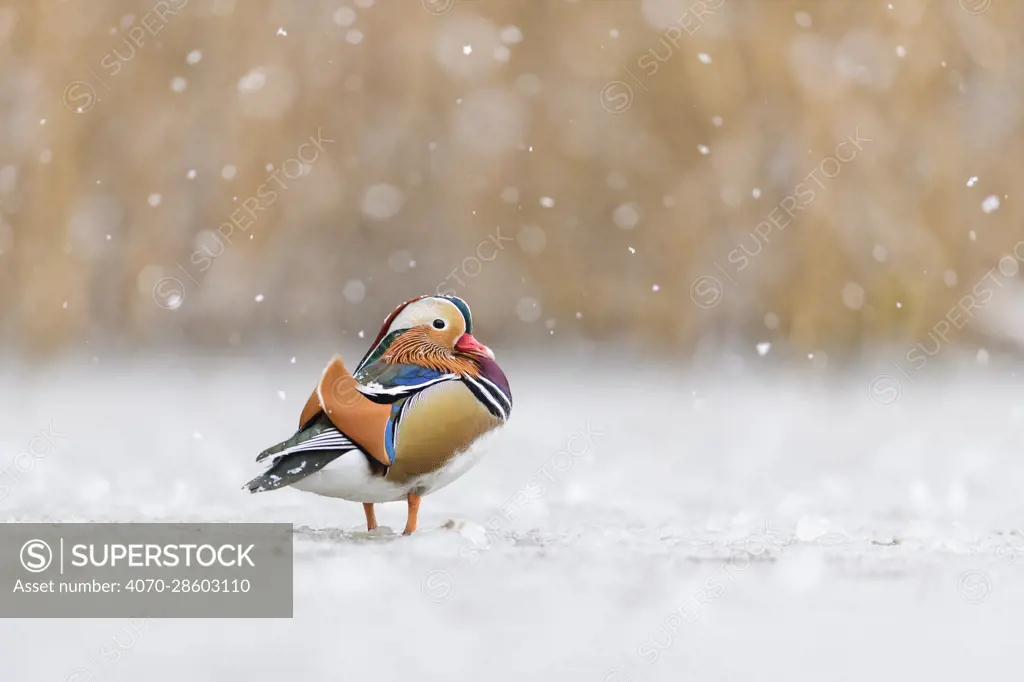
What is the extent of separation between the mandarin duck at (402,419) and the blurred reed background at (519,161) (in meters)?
0.99

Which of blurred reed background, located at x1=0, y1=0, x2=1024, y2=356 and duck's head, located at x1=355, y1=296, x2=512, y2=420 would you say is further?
blurred reed background, located at x1=0, y1=0, x2=1024, y2=356

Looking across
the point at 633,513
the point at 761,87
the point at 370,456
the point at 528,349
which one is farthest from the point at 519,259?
the point at 370,456

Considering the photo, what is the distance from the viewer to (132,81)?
2072mm

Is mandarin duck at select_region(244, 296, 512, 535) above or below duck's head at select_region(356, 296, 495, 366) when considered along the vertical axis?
below

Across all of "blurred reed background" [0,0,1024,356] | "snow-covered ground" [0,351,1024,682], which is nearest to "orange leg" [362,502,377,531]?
"snow-covered ground" [0,351,1024,682]

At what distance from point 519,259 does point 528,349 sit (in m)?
0.20

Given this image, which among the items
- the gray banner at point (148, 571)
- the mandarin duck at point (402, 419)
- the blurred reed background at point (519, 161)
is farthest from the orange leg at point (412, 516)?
the blurred reed background at point (519, 161)

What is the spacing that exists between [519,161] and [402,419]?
1.18 meters

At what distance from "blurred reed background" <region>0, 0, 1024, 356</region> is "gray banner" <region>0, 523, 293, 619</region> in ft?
3.15

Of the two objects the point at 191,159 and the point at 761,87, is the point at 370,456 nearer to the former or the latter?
Result: the point at 191,159

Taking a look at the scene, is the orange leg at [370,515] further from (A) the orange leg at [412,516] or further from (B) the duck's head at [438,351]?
(B) the duck's head at [438,351]

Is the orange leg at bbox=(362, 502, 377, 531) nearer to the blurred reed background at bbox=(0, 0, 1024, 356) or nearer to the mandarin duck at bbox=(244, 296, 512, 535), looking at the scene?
the mandarin duck at bbox=(244, 296, 512, 535)

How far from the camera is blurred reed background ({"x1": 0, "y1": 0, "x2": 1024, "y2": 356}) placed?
6.70 ft

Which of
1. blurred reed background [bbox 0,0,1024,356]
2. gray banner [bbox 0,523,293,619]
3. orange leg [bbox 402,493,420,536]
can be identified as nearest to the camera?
gray banner [bbox 0,523,293,619]
